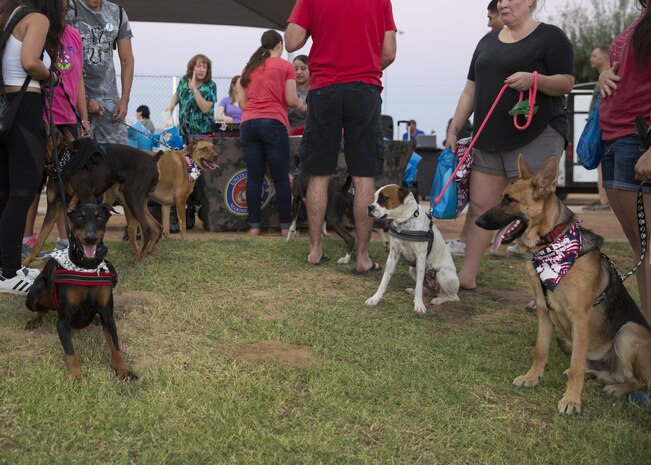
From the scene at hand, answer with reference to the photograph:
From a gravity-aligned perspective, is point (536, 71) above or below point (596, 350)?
above

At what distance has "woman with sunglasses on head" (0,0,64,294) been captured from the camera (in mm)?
4109

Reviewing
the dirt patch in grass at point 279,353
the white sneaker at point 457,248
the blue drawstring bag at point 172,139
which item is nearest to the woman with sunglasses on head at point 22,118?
the dirt patch in grass at point 279,353

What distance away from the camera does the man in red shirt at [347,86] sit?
539 cm

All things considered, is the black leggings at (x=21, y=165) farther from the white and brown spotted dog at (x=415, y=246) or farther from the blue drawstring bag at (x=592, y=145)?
the blue drawstring bag at (x=592, y=145)

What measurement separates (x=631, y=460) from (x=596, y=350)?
2.55 feet

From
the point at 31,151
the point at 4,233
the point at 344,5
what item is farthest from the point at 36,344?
the point at 344,5

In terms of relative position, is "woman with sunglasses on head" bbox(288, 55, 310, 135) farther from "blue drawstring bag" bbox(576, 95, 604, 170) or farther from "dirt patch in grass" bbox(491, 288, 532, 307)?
"blue drawstring bag" bbox(576, 95, 604, 170)

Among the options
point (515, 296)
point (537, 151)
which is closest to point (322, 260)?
point (515, 296)

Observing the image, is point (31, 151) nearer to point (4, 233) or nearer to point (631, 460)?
point (4, 233)

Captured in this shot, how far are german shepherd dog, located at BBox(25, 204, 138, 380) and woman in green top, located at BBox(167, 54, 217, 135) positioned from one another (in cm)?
548

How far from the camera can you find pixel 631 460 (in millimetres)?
2758

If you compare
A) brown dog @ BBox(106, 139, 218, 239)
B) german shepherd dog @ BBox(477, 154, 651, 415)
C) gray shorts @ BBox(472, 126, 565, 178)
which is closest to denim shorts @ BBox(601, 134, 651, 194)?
german shepherd dog @ BBox(477, 154, 651, 415)

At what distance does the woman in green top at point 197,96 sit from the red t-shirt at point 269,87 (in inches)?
59.0

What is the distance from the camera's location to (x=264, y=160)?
7734 millimetres
